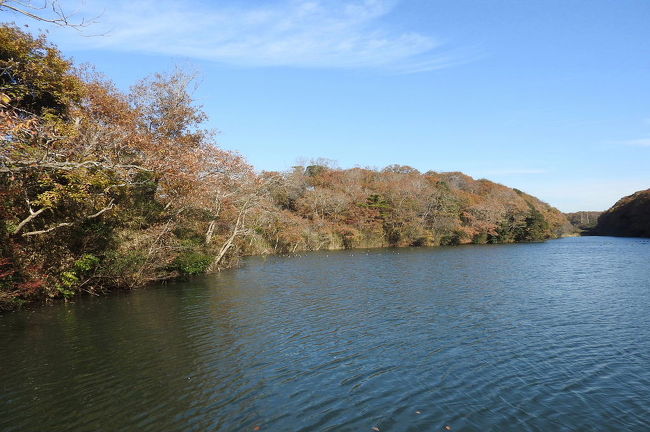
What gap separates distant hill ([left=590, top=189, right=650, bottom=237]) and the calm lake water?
85.0 meters

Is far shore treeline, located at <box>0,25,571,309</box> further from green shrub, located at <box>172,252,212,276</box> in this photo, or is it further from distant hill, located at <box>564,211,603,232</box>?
distant hill, located at <box>564,211,603,232</box>

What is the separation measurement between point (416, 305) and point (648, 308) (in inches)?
326

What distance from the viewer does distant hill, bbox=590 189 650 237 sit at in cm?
8588

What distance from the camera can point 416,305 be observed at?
16.0 metres

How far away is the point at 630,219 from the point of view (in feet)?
300

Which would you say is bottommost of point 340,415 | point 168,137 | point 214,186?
point 340,415

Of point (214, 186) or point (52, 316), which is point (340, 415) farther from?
point (214, 186)

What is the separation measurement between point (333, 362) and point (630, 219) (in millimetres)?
106419

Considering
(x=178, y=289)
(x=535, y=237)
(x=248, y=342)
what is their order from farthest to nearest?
(x=535, y=237) < (x=178, y=289) < (x=248, y=342)

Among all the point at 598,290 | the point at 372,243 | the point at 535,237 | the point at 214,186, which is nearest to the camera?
the point at 598,290

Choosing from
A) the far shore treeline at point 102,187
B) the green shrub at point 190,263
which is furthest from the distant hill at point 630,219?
the green shrub at point 190,263

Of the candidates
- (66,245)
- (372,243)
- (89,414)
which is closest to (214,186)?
(66,245)

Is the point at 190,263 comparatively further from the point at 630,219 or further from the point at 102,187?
the point at 630,219

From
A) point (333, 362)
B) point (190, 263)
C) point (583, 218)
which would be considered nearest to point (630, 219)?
point (583, 218)
